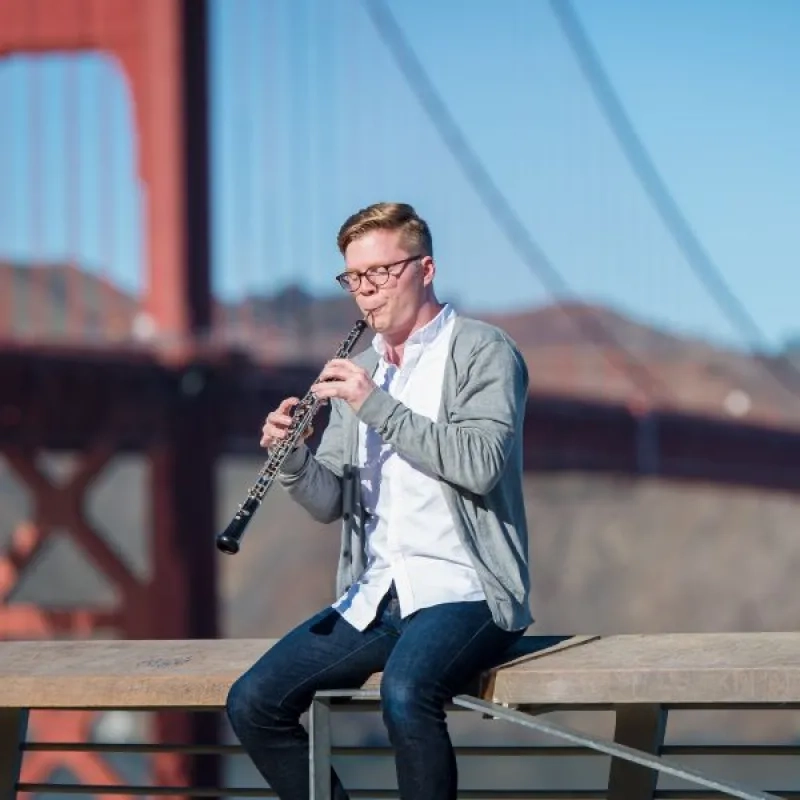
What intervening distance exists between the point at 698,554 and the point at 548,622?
4006 millimetres

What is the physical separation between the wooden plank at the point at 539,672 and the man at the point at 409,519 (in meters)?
0.06

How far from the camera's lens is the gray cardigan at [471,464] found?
81.1 inches

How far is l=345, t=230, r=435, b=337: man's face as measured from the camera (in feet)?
7.07

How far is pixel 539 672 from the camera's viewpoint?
2.06m

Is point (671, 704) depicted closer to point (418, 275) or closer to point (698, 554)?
point (418, 275)

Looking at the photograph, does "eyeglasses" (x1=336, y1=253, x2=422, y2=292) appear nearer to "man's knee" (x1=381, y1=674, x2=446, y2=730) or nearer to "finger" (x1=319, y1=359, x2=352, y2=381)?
"finger" (x1=319, y1=359, x2=352, y2=381)

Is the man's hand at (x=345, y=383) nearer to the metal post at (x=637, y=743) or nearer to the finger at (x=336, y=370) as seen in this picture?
the finger at (x=336, y=370)

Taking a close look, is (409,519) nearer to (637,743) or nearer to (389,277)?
(389,277)

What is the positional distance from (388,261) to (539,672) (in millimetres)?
488

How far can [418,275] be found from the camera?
2.18m

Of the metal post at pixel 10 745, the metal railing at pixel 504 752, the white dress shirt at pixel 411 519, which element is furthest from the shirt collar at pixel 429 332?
the metal post at pixel 10 745

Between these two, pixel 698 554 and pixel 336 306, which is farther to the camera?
pixel 698 554

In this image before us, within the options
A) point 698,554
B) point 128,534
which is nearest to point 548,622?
point 698,554

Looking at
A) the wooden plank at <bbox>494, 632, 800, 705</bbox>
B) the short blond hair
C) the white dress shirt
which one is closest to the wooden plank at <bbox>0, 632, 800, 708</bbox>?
the wooden plank at <bbox>494, 632, 800, 705</bbox>
